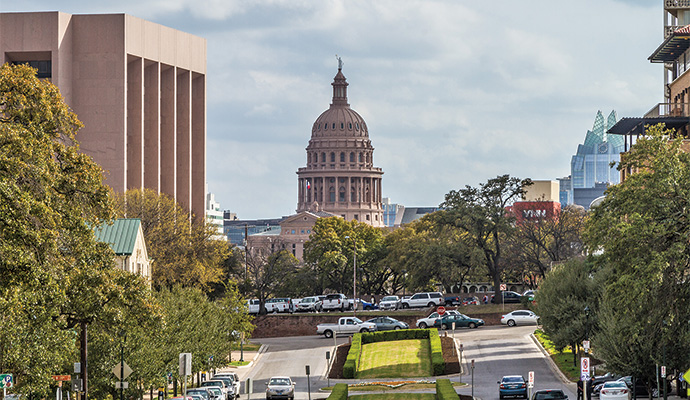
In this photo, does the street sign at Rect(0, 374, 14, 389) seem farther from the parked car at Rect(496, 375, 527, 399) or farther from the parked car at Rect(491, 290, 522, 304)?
the parked car at Rect(491, 290, 522, 304)

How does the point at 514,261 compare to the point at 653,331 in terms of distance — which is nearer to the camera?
the point at 653,331

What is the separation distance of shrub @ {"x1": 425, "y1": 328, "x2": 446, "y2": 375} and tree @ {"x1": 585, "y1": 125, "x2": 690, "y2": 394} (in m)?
26.9

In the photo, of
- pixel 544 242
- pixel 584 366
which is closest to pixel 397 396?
pixel 584 366

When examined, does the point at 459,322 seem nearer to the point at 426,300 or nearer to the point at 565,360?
the point at 426,300

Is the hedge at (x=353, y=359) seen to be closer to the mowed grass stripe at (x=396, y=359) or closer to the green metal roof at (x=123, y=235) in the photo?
the mowed grass stripe at (x=396, y=359)

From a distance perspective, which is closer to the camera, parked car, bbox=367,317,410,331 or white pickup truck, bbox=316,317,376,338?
white pickup truck, bbox=316,317,376,338

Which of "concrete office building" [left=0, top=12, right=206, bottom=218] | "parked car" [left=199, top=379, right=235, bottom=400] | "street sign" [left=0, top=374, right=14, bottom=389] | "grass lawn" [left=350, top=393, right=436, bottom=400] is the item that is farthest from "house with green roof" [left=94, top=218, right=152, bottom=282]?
"street sign" [left=0, top=374, right=14, bottom=389]

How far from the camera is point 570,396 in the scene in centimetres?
5497

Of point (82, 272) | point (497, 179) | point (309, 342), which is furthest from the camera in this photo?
point (497, 179)

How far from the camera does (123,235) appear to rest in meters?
72.8

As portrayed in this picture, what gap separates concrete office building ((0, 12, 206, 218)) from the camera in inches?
4353

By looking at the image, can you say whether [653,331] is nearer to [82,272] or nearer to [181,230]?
[82,272]

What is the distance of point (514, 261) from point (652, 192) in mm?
66584

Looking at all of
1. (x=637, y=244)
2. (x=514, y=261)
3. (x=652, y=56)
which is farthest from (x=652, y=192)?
(x=514, y=261)
